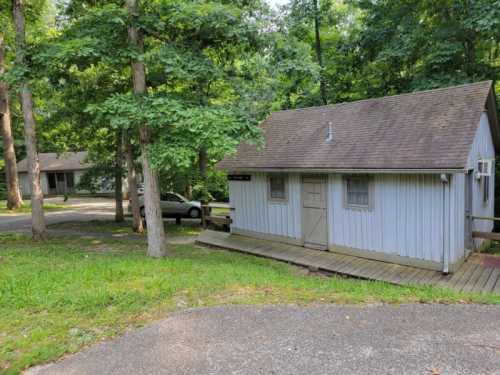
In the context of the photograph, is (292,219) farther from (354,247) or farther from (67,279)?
(67,279)

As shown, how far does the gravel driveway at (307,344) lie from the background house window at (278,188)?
5322 mm

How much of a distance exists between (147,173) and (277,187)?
384cm

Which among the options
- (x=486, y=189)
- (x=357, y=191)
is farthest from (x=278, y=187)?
(x=486, y=189)

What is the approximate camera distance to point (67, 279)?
6.00 metres

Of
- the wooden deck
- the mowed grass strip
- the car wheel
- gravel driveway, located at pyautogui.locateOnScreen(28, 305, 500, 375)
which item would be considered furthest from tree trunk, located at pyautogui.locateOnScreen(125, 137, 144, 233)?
gravel driveway, located at pyautogui.locateOnScreen(28, 305, 500, 375)

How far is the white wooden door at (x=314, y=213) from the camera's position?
29.9 feet

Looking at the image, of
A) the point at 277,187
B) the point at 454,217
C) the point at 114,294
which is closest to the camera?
the point at 114,294

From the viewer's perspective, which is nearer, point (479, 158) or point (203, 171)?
point (479, 158)

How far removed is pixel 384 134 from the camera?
8.59 metres

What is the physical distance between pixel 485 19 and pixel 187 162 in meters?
10.3

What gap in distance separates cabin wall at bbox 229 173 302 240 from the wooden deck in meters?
0.49

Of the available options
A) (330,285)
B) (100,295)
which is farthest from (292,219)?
Result: (100,295)

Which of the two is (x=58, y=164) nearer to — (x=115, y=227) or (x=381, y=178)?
(x=115, y=227)

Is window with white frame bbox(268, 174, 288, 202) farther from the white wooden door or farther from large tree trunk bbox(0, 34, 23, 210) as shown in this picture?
large tree trunk bbox(0, 34, 23, 210)
